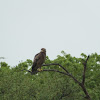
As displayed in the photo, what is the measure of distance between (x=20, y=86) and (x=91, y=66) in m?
19.9

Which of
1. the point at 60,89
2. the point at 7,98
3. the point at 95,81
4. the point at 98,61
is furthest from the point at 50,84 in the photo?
the point at 98,61

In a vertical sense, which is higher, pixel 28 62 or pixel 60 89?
pixel 28 62

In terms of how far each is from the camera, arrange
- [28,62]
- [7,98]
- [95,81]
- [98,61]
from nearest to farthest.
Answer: [7,98]
[95,81]
[98,61]
[28,62]

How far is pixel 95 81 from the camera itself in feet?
131

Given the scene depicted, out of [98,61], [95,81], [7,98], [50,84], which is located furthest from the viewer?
[98,61]

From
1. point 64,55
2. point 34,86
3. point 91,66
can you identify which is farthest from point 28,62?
point 34,86

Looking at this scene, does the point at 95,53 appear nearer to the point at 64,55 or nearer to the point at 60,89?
the point at 64,55

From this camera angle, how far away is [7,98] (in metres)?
23.8

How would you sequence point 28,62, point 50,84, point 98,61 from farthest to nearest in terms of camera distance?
point 28,62 → point 98,61 → point 50,84

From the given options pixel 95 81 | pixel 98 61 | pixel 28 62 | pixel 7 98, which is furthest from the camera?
pixel 28 62

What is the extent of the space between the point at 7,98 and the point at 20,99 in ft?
4.24

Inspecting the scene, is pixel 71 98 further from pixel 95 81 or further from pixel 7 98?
pixel 95 81

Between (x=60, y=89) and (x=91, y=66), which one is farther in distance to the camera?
(x=91, y=66)

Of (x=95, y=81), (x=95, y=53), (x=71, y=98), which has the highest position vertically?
(x=95, y=53)
